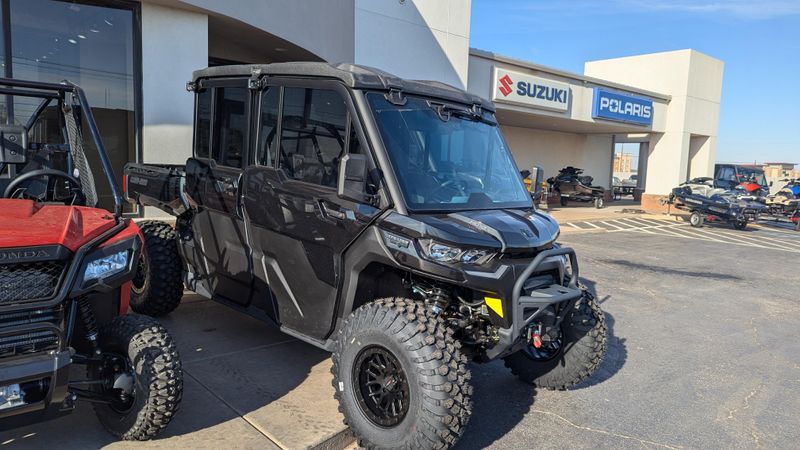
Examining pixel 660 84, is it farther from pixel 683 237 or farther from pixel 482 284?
pixel 482 284

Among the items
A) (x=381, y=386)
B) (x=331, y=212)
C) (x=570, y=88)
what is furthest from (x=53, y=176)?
(x=570, y=88)

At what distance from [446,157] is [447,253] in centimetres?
92

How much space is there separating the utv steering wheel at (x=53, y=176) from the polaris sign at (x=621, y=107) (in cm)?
2004

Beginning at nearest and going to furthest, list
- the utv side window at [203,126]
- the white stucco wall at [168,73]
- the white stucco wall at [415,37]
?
1. the utv side window at [203,126]
2. the white stucco wall at [168,73]
3. the white stucco wall at [415,37]

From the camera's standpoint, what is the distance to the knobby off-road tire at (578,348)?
4230 millimetres

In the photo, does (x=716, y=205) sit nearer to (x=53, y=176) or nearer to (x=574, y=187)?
(x=574, y=187)

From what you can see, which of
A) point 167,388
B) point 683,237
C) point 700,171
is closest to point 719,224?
point 683,237

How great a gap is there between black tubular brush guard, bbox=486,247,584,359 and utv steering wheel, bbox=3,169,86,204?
2.87 metres

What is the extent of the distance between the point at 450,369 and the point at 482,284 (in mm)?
516

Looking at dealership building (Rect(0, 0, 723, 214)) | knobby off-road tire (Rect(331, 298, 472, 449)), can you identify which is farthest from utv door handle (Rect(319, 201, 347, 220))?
dealership building (Rect(0, 0, 723, 214))

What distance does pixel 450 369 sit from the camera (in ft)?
10.4

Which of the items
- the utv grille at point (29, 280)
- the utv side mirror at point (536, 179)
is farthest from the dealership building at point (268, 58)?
the utv side mirror at point (536, 179)

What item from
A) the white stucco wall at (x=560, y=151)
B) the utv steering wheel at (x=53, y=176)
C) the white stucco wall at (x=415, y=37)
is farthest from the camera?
the white stucco wall at (x=560, y=151)

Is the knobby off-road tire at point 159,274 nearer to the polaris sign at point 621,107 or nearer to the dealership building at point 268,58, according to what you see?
the dealership building at point 268,58
